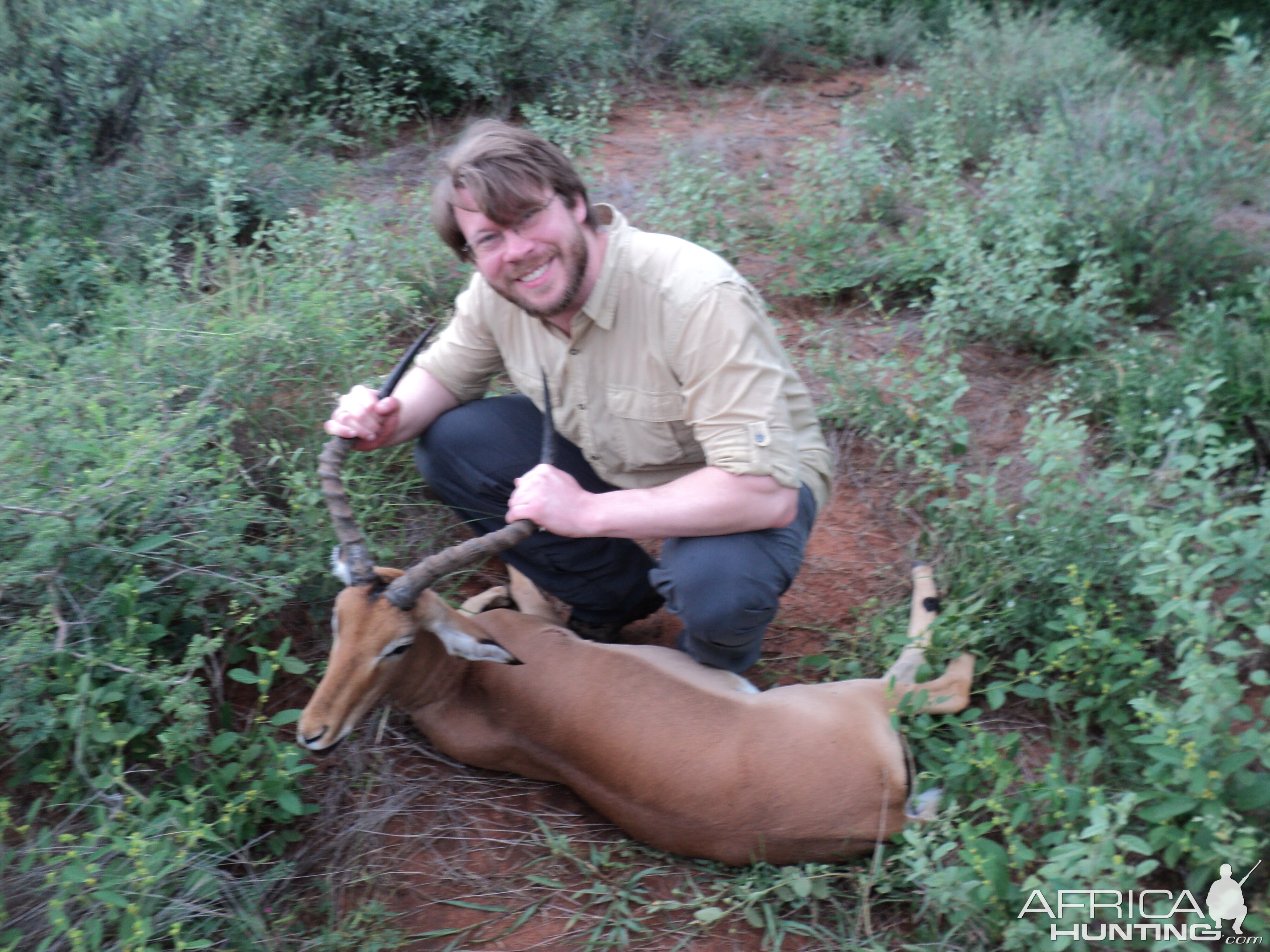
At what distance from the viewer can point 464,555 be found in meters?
3.05

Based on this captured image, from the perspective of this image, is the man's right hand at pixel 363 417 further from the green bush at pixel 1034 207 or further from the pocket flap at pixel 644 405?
the green bush at pixel 1034 207

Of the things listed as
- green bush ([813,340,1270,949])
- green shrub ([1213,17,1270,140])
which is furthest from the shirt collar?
green shrub ([1213,17,1270,140])

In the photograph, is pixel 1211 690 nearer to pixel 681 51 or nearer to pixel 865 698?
pixel 865 698

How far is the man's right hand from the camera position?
10.9ft

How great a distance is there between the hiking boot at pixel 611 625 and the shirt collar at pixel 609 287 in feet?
3.92

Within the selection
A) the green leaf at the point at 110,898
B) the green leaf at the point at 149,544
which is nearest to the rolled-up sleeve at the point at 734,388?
the green leaf at the point at 149,544

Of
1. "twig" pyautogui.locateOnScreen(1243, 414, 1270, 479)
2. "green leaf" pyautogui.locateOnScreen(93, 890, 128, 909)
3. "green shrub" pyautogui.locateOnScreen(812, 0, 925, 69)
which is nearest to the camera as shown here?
"green leaf" pyautogui.locateOnScreen(93, 890, 128, 909)

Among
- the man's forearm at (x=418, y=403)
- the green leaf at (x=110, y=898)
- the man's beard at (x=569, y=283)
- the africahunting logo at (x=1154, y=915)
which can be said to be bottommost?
the africahunting logo at (x=1154, y=915)

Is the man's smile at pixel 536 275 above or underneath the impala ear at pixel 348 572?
above

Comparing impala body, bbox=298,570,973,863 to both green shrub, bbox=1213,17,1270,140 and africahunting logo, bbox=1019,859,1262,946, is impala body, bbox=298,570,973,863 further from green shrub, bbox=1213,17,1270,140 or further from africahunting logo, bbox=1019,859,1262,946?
green shrub, bbox=1213,17,1270,140

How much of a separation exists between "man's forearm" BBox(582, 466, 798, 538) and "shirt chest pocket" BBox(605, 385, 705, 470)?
28 cm

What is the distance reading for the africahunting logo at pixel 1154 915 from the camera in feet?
8.52

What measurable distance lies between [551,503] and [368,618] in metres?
0.75

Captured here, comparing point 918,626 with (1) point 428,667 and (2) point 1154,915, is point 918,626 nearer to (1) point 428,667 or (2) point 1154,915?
(2) point 1154,915
